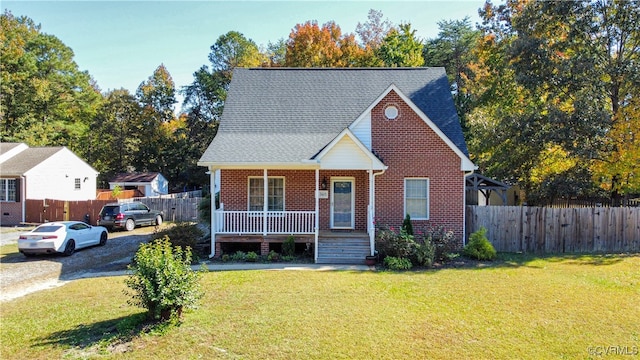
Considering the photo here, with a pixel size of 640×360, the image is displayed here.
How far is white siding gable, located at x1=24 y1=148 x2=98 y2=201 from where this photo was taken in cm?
2748

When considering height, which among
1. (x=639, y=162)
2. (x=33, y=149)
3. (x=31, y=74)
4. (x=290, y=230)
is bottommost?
(x=290, y=230)

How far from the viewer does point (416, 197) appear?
1570cm

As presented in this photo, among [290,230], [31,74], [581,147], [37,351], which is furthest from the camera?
[31,74]

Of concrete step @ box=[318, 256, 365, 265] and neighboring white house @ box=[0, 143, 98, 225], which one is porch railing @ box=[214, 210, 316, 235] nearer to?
concrete step @ box=[318, 256, 365, 265]

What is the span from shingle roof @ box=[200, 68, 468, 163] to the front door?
183 cm

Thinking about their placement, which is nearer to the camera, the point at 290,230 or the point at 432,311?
the point at 432,311

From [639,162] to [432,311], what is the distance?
44.0ft

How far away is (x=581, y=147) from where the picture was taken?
17969 mm

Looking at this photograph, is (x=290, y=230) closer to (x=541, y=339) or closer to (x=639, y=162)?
(x=541, y=339)

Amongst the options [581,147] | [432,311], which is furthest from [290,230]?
[581,147]

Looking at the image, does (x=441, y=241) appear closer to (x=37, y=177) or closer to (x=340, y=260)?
(x=340, y=260)

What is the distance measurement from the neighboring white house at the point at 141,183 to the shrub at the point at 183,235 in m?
29.6

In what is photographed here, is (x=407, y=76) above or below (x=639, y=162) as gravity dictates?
above

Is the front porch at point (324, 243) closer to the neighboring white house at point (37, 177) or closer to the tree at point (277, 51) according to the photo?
the neighboring white house at point (37, 177)
